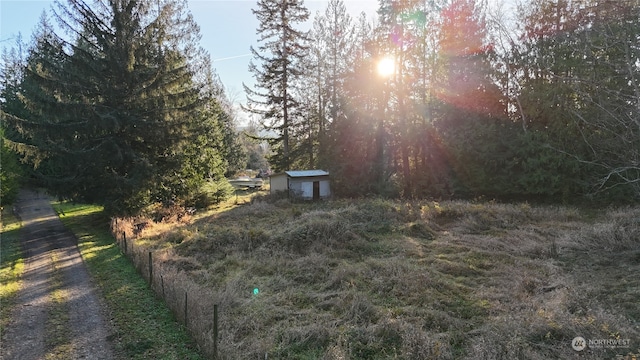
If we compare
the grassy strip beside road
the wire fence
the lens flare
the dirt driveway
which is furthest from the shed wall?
the wire fence

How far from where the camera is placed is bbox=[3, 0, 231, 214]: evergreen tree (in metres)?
16.8

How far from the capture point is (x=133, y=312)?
866 cm

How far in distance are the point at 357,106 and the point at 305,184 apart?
7138mm

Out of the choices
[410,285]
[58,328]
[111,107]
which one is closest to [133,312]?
[58,328]

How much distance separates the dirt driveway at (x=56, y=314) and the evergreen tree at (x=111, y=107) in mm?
3981

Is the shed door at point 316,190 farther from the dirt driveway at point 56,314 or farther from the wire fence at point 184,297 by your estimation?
the dirt driveway at point 56,314

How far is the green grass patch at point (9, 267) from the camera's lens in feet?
29.1

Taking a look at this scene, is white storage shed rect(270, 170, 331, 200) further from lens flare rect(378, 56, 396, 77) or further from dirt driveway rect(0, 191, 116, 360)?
dirt driveway rect(0, 191, 116, 360)

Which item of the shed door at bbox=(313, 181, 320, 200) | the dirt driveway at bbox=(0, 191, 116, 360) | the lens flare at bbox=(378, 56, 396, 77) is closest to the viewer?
the dirt driveway at bbox=(0, 191, 116, 360)

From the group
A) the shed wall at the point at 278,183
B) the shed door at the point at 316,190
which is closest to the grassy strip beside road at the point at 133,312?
the shed wall at the point at 278,183

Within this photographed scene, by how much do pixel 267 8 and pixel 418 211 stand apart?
21517mm

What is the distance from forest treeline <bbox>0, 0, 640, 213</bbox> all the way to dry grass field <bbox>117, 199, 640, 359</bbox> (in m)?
4.88

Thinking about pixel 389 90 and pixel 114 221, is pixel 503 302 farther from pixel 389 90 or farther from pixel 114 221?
pixel 389 90

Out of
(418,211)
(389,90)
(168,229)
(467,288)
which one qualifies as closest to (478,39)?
(389,90)
